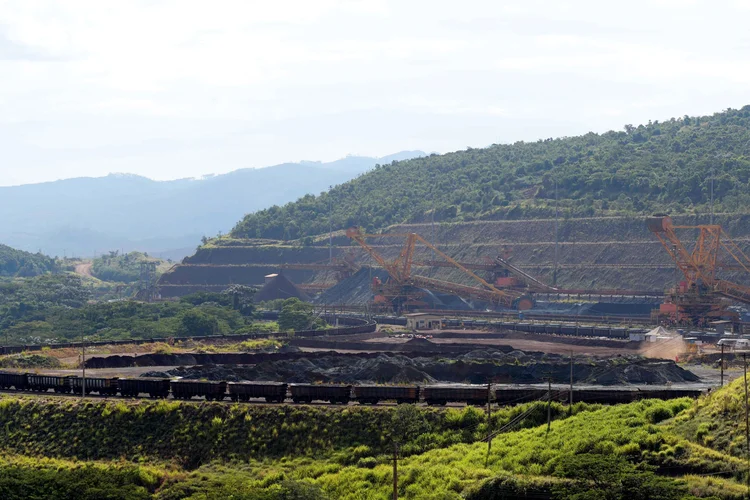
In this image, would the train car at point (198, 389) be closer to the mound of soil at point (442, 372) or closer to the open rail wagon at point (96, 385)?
the open rail wagon at point (96, 385)

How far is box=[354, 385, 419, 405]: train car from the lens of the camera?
65.5 m

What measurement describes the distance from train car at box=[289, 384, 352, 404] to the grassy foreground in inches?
103

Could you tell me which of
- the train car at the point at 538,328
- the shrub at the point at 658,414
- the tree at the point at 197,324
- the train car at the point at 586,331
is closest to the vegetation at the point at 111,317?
the tree at the point at 197,324

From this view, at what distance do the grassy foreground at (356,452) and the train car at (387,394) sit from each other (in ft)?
9.52

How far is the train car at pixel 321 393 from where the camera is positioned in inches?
2601

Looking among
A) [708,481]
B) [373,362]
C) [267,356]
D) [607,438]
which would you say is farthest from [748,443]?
[267,356]

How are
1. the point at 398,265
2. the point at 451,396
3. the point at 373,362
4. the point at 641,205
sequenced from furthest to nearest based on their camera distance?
the point at 641,205 < the point at 398,265 < the point at 373,362 < the point at 451,396

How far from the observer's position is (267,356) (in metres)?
98.9

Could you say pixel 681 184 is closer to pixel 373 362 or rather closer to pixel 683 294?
pixel 683 294

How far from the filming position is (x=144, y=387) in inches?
2847

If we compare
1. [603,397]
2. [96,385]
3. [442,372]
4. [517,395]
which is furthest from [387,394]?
[442,372]

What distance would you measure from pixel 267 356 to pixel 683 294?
57788mm

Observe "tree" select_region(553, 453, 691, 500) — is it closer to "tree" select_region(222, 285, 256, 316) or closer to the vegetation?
the vegetation

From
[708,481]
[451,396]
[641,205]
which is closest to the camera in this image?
[708,481]
